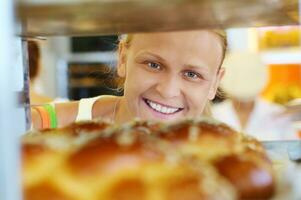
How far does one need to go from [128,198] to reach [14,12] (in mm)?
227

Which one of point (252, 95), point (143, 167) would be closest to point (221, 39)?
point (143, 167)

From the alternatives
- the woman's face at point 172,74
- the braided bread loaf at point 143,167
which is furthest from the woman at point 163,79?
the braided bread loaf at point 143,167

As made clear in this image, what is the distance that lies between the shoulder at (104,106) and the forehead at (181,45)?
162mm

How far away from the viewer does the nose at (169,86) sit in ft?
3.42

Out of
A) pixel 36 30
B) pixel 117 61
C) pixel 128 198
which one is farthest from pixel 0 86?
pixel 117 61

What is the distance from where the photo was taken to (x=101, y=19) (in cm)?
76

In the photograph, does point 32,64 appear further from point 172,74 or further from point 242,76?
point 242,76

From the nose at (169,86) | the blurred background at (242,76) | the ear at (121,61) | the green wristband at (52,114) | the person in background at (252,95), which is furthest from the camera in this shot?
the person in background at (252,95)

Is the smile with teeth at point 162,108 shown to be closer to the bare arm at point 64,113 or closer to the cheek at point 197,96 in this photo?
the cheek at point 197,96

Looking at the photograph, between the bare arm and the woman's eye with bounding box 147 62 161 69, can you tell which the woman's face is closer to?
the woman's eye with bounding box 147 62 161 69

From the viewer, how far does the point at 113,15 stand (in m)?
0.72

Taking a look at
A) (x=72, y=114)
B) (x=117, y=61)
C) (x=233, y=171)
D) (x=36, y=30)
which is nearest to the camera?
(x=233, y=171)

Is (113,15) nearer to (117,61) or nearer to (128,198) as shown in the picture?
(128,198)

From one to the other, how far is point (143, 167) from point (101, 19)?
0.29m
